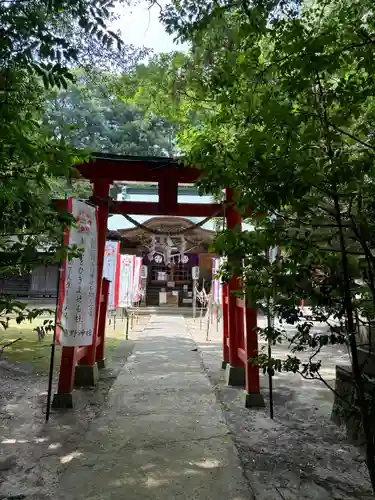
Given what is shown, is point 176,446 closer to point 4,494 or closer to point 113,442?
point 113,442

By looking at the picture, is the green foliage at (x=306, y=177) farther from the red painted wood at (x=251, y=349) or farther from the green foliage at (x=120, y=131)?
the green foliage at (x=120, y=131)

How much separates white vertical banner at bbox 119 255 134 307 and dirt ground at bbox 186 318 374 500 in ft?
19.8

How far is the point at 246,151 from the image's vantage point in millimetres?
1943

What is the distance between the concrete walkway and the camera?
2648mm

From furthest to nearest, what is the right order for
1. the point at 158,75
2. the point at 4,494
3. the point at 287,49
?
the point at 158,75 → the point at 4,494 → the point at 287,49

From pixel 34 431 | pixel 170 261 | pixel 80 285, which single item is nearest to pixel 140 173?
pixel 80 285

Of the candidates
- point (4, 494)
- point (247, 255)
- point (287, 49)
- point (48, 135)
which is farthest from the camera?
point (4, 494)

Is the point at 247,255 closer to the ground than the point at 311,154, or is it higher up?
closer to the ground

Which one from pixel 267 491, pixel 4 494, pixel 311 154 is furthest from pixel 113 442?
pixel 311 154

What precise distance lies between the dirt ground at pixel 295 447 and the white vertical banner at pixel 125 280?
6.04m

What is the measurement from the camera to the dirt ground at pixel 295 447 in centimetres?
283

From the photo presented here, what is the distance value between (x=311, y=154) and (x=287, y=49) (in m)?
0.56

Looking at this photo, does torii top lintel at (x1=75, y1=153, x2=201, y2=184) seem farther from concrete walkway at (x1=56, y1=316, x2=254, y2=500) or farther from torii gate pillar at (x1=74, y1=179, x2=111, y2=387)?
concrete walkway at (x1=56, y1=316, x2=254, y2=500)

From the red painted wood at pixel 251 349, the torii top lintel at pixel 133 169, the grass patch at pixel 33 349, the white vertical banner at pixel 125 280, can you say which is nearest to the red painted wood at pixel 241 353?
the red painted wood at pixel 251 349
